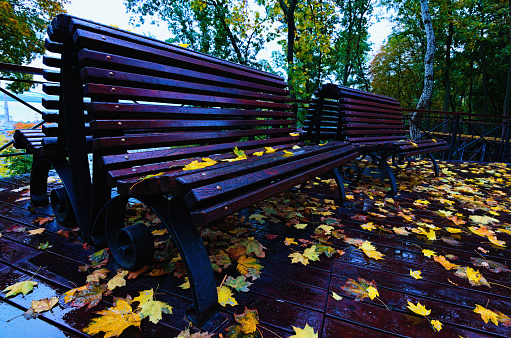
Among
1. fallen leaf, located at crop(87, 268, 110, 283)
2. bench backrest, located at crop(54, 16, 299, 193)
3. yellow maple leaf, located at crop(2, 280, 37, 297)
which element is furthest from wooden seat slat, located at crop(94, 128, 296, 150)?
yellow maple leaf, located at crop(2, 280, 37, 297)

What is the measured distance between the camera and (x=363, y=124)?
10.5 feet

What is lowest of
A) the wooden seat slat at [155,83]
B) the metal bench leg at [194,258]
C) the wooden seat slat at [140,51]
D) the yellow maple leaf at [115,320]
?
the yellow maple leaf at [115,320]

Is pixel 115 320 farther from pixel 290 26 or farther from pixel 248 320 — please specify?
pixel 290 26

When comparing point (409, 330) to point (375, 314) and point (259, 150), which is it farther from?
point (259, 150)

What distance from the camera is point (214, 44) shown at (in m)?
14.5

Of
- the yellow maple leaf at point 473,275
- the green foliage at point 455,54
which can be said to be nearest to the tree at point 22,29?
the yellow maple leaf at point 473,275

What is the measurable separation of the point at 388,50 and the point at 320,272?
2366 cm

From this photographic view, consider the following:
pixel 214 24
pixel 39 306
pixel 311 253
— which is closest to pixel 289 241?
pixel 311 253

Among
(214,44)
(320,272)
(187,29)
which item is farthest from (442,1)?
(320,272)

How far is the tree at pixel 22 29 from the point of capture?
7.93m

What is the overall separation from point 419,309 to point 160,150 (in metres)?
1.49

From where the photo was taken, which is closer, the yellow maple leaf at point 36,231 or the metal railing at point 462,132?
the yellow maple leaf at point 36,231

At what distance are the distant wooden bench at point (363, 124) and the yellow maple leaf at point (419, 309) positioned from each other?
5.86ft

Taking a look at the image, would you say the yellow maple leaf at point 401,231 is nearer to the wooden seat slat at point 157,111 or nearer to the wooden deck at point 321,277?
the wooden deck at point 321,277
